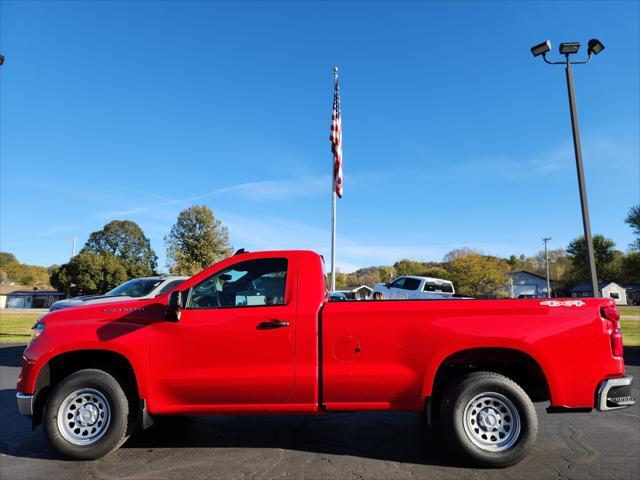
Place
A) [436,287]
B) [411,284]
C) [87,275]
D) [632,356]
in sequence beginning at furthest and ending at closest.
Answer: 1. [87,275]
2. [411,284]
3. [436,287]
4. [632,356]

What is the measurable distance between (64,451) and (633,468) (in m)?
5.28

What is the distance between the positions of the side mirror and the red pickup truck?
1 cm

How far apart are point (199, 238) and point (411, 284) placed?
33.0 m

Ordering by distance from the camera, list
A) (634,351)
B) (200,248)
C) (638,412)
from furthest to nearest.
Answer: (200,248) → (634,351) → (638,412)

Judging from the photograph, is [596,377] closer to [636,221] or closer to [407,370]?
[407,370]

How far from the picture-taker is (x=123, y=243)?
6950 centimetres

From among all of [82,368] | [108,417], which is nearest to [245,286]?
[108,417]

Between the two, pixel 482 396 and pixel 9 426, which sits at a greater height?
pixel 482 396

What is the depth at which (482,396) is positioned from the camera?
404cm

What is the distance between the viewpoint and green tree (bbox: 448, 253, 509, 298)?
60.0 metres

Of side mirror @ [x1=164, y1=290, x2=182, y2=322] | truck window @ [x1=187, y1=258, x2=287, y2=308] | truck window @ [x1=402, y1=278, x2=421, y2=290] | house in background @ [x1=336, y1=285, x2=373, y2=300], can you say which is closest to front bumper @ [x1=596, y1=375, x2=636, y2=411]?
truck window @ [x1=187, y1=258, x2=287, y2=308]

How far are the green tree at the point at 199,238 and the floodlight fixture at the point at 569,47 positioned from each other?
39619mm

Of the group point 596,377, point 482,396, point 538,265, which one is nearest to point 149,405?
point 482,396

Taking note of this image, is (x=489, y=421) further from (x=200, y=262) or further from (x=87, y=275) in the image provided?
(x=87, y=275)
